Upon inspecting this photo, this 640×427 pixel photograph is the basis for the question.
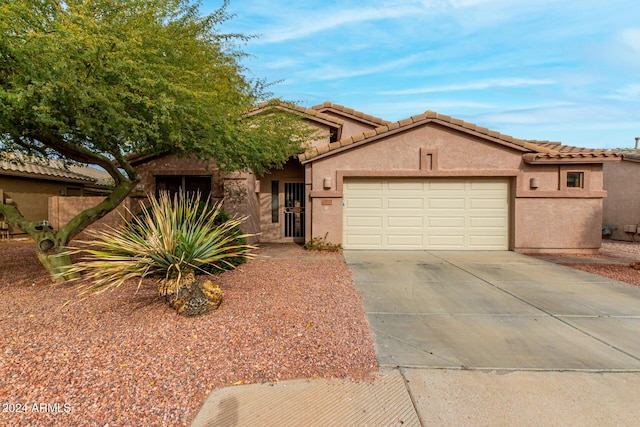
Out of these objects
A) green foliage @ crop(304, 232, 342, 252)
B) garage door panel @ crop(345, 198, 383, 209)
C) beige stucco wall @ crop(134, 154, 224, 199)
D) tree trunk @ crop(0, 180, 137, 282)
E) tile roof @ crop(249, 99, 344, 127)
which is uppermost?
tile roof @ crop(249, 99, 344, 127)

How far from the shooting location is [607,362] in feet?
11.6

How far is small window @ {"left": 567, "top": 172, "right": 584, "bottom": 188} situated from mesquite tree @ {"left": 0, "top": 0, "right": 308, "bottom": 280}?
905 centimetres

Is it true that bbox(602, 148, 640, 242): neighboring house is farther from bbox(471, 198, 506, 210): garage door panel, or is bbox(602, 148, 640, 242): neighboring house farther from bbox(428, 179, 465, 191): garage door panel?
bbox(428, 179, 465, 191): garage door panel

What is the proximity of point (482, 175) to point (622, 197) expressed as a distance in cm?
848

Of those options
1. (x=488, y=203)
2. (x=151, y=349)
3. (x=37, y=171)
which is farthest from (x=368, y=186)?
(x=37, y=171)

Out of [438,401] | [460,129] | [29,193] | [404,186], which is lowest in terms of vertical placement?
[438,401]

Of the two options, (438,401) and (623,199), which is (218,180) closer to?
(438,401)

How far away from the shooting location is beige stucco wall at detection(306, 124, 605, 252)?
10.3 m

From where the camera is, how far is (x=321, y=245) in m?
10.6

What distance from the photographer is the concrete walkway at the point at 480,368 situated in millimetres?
2691

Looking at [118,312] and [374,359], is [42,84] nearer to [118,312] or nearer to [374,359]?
[118,312]

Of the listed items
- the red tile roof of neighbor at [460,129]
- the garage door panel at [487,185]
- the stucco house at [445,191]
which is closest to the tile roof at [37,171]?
the stucco house at [445,191]

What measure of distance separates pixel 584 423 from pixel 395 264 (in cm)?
590

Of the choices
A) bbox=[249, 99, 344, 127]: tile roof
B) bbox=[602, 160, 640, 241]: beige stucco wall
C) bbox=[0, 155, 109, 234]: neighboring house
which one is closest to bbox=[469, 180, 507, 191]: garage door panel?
bbox=[249, 99, 344, 127]: tile roof
